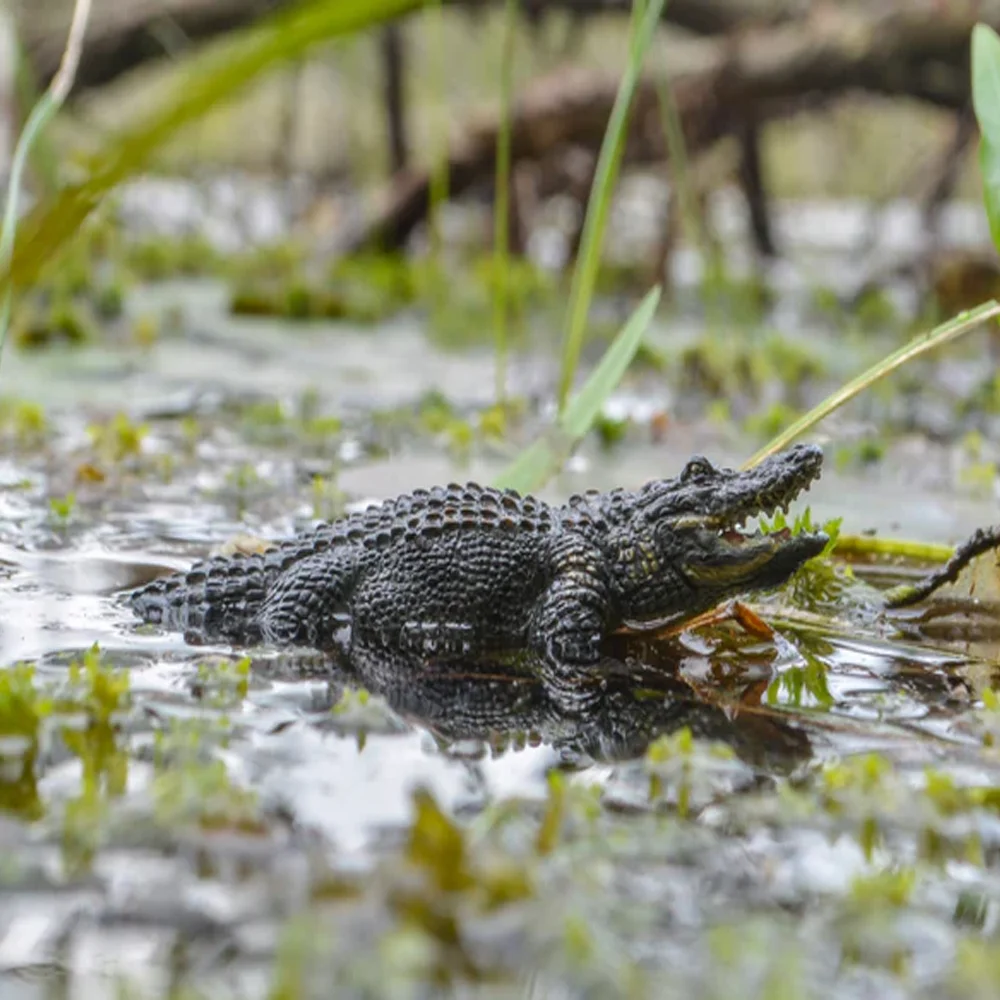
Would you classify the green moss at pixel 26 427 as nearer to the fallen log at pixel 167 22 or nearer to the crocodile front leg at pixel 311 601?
the crocodile front leg at pixel 311 601

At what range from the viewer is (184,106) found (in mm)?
1729

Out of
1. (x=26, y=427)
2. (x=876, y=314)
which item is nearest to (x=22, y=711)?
(x=26, y=427)

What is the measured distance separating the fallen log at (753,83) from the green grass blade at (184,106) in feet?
26.0

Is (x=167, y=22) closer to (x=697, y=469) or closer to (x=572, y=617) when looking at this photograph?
(x=697, y=469)

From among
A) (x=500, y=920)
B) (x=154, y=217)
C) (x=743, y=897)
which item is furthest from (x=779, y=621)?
(x=154, y=217)

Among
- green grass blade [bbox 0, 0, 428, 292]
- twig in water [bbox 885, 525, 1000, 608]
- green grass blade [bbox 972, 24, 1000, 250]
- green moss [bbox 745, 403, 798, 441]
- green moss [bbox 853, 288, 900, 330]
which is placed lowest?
twig in water [bbox 885, 525, 1000, 608]

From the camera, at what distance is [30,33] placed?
1145cm

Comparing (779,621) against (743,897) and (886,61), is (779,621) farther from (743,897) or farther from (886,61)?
(886,61)

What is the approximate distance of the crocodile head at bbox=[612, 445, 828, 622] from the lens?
11.1ft

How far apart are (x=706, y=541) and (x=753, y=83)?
22.5ft

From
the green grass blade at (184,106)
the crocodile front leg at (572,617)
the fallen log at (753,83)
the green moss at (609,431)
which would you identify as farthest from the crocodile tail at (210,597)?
the fallen log at (753,83)

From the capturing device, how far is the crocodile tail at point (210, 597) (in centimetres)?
344

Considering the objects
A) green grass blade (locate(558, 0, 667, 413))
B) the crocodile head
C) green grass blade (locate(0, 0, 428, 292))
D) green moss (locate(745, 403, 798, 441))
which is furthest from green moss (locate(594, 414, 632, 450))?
green grass blade (locate(0, 0, 428, 292))

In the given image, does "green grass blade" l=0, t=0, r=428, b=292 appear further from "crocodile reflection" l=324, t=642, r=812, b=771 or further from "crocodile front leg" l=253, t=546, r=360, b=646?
"crocodile front leg" l=253, t=546, r=360, b=646
